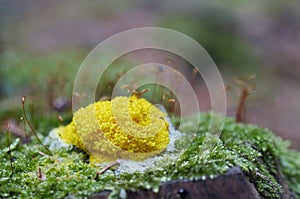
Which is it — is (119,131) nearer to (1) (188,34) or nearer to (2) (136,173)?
(2) (136,173)

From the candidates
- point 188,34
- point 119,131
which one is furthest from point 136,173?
point 188,34

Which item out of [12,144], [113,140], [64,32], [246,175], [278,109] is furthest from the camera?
[64,32]

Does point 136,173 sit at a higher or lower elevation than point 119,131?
lower

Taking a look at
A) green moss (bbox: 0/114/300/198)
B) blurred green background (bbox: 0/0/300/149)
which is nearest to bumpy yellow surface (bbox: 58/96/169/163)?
green moss (bbox: 0/114/300/198)

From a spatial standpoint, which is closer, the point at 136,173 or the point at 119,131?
the point at 136,173

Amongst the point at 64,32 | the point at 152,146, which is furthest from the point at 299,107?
the point at 64,32

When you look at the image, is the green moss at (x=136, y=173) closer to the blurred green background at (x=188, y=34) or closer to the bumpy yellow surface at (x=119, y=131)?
the bumpy yellow surface at (x=119, y=131)

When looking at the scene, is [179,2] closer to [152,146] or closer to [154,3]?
[154,3]
